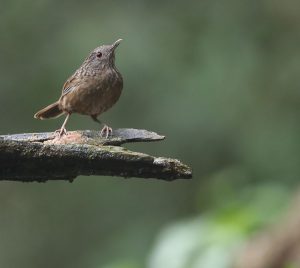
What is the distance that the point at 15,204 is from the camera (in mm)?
10352

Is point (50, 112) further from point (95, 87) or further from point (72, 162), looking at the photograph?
point (72, 162)

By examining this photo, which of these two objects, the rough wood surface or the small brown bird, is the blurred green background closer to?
the small brown bird

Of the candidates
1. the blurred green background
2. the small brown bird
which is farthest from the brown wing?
the blurred green background

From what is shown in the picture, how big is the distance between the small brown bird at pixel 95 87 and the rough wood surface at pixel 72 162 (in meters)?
1.32

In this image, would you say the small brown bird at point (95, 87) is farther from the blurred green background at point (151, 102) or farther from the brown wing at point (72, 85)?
the blurred green background at point (151, 102)

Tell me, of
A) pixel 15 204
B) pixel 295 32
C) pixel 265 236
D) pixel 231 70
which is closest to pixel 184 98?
pixel 231 70

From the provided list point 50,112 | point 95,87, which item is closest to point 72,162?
point 95,87

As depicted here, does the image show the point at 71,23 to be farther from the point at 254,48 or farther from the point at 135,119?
the point at 254,48

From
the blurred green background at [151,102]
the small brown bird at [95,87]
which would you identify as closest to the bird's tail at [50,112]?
the small brown bird at [95,87]

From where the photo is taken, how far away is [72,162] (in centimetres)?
279

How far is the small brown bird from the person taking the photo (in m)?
4.24

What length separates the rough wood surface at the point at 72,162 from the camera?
107 inches

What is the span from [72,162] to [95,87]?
1613 millimetres

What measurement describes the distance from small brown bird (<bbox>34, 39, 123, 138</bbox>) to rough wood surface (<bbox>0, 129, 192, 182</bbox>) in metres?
1.32
